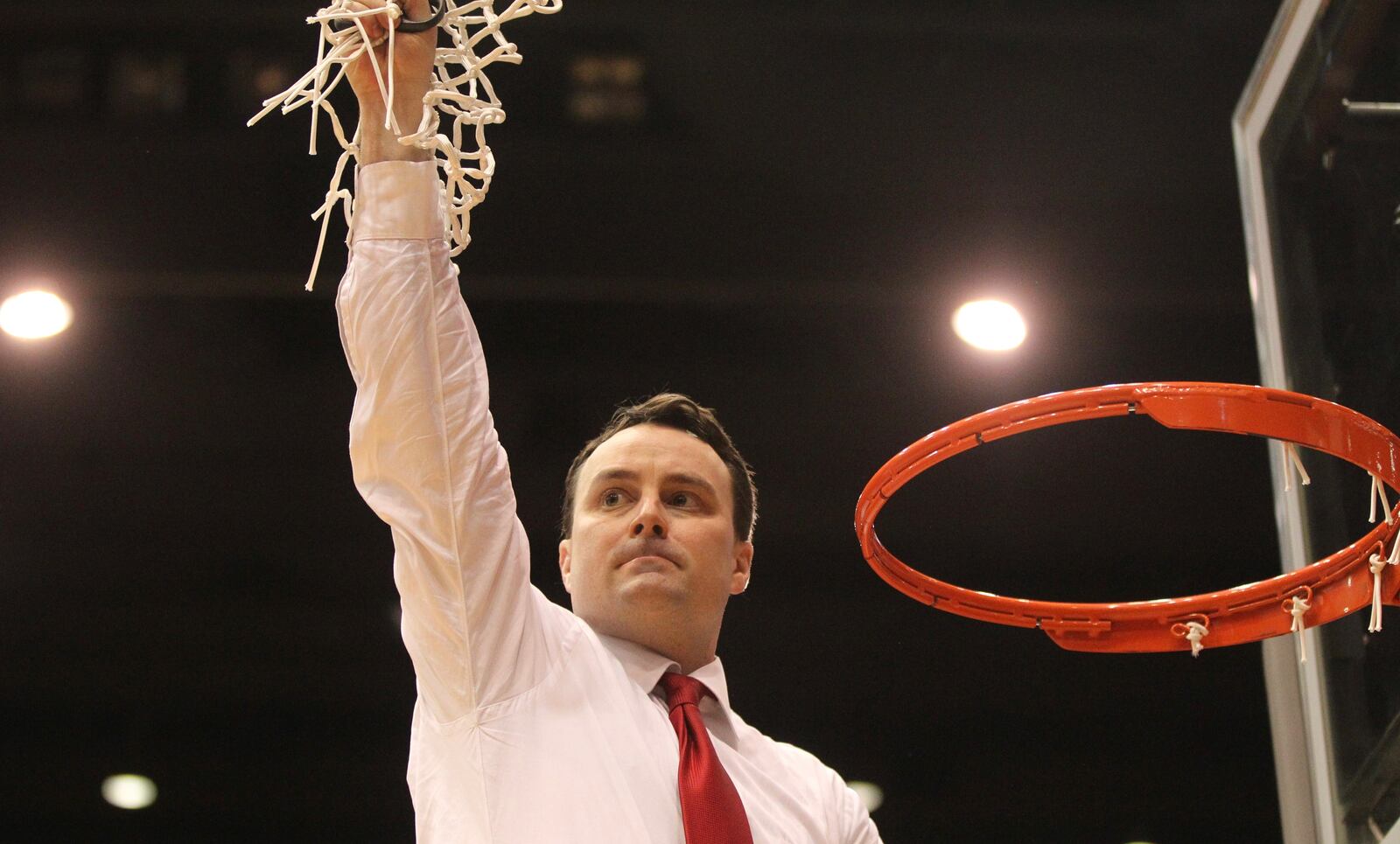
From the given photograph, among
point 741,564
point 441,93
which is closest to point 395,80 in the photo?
point 441,93

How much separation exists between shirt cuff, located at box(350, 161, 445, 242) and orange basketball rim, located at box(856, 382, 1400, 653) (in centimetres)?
80

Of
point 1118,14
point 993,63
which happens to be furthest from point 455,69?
point 1118,14

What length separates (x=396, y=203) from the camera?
5.66ft

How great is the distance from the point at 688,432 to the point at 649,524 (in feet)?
0.75

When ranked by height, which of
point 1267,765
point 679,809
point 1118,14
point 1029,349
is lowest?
point 679,809

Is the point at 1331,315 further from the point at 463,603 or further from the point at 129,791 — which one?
the point at 129,791

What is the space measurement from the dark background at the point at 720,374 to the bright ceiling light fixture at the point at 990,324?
0.13 ft

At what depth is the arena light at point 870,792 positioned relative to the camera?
464 centimetres

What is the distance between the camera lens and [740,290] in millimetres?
4000

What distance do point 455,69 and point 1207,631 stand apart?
5.76 ft

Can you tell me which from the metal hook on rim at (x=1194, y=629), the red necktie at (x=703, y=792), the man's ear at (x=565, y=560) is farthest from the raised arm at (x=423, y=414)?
the metal hook on rim at (x=1194, y=629)

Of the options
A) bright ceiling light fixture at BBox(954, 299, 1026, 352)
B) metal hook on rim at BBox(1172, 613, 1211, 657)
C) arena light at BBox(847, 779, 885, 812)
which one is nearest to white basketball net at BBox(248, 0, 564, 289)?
metal hook on rim at BBox(1172, 613, 1211, 657)

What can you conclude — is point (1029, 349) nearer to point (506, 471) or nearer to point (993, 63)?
point (993, 63)

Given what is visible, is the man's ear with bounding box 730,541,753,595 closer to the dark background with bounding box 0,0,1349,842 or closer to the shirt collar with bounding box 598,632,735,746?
the shirt collar with bounding box 598,632,735,746
